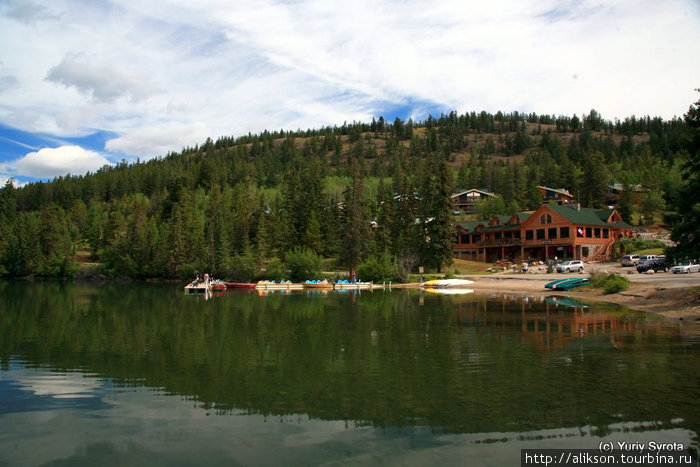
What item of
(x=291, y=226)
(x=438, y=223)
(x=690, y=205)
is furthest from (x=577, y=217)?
(x=690, y=205)

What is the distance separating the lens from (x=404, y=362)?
16.3 meters

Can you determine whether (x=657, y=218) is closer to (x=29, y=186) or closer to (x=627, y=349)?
(x=627, y=349)

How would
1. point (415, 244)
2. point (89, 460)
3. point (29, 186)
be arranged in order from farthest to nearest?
point (29, 186)
point (415, 244)
point (89, 460)

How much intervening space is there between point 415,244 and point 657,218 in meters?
53.4

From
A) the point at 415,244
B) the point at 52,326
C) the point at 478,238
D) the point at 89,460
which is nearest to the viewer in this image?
the point at 89,460

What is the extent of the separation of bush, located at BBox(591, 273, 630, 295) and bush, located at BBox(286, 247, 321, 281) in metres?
38.1

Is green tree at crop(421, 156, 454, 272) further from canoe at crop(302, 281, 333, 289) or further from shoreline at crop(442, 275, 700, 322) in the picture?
canoe at crop(302, 281, 333, 289)

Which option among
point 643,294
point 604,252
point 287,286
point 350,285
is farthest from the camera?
point 604,252

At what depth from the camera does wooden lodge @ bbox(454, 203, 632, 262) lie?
72.7 meters

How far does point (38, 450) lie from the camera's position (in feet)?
30.9

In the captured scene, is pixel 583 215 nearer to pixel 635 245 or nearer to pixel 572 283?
pixel 635 245

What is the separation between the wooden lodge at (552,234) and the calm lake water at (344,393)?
2025 inches

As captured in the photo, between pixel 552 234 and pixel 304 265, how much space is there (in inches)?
1414

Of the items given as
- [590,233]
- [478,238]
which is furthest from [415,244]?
[590,233]
